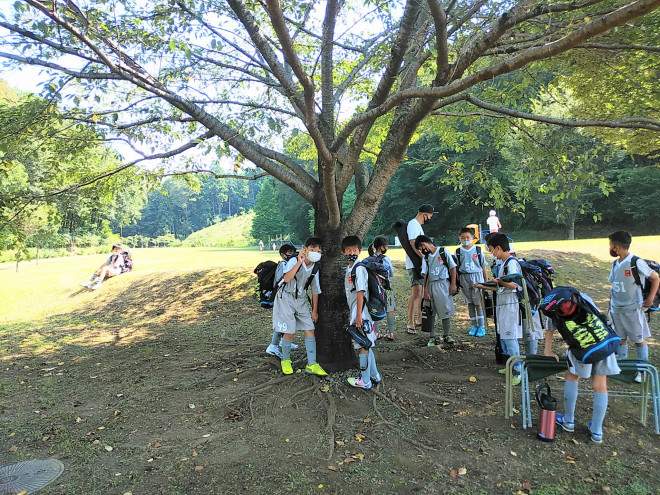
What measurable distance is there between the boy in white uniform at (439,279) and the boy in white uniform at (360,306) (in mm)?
1829

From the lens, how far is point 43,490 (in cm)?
335

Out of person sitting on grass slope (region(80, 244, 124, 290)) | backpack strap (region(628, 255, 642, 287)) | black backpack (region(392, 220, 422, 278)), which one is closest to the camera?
backpack strap (region(628, 255, 642, 287))

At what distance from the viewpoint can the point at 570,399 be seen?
397 centimetres

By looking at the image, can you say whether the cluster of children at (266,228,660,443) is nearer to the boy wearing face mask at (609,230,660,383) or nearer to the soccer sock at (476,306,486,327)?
the boy wearing face mask at (609,230,660,383)

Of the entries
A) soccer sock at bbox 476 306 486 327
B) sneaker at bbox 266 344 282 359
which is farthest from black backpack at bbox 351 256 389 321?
soccer sock at bbox 476 306 486 327

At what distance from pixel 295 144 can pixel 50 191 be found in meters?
5.24

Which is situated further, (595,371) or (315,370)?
(315,370)

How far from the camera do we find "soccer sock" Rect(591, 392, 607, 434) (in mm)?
3754

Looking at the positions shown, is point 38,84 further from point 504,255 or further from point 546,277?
point 546,277

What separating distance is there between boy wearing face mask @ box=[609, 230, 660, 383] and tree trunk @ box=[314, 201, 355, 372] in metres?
3.44

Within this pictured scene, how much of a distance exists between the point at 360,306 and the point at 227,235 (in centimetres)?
9091

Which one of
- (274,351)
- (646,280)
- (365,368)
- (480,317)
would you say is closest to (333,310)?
(365,368)

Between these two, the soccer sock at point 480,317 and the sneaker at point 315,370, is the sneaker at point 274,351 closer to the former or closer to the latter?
the sneaker at point 315,370

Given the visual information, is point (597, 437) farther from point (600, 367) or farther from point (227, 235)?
point (227, 235)
